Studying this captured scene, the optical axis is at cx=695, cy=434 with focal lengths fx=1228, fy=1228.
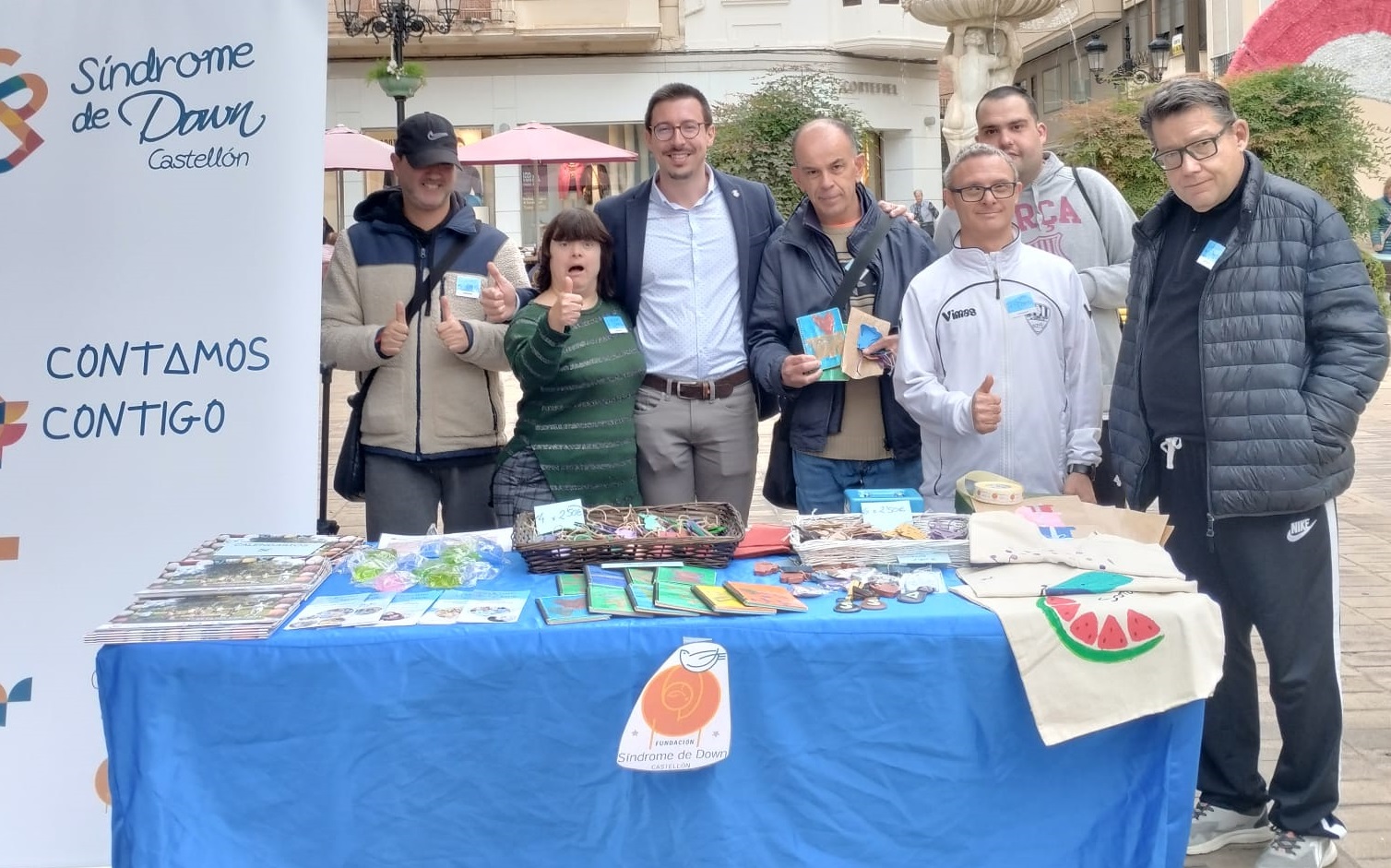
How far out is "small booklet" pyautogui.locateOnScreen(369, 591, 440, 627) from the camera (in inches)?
89.0

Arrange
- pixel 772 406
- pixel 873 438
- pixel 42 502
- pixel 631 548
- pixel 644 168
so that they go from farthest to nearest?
pixel 644 168
pixel 772 406
pixel 873 438
pixel 42 502
pixel 631 548

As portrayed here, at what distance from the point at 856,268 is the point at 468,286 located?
1117 millimetres

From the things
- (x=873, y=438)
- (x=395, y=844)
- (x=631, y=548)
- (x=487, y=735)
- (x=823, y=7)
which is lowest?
(x=395, y=844)

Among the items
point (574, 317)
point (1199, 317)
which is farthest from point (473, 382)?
point (1199, 317)

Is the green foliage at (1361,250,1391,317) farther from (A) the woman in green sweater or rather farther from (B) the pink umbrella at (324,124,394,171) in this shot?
(A) the woman in green sweater

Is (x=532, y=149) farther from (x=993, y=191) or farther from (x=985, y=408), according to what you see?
(x=985, y=408)

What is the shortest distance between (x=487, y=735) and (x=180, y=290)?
1449mm

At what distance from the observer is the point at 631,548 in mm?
2572

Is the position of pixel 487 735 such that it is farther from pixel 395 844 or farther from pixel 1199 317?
pixel 1199 317

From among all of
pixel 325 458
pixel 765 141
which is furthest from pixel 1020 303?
pixel 765 141

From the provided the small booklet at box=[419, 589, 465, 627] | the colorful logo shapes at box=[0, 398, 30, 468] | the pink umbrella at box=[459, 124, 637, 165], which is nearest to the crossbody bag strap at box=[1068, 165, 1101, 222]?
the small booklet at box=[419, 589, 465, 627]

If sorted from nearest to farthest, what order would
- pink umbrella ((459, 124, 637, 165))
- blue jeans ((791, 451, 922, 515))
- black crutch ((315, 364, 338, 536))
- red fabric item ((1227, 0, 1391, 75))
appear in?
1. blue jeans ((791, 451, 922, 515))
2. black crutch ((315, 364, 338, 536))
3. red fabric item ((1227, 0, 1391, 75))
4. pink umbrella ((459, 124, 637, 165))

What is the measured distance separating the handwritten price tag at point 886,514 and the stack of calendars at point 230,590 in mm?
1160

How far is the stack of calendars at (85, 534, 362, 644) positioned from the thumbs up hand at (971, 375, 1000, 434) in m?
1.48
